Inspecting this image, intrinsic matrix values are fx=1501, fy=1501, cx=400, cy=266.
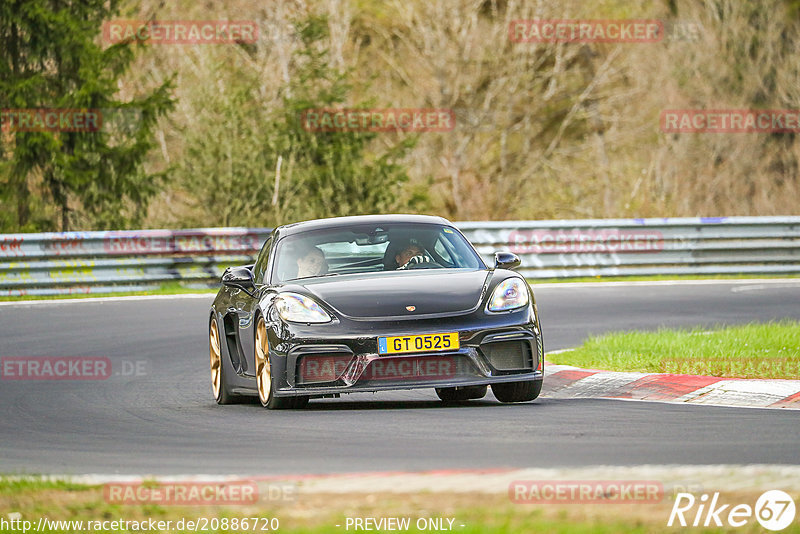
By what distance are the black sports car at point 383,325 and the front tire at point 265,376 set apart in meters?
0.01

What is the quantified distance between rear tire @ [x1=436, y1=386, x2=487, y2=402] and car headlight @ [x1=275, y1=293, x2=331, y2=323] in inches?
61.9

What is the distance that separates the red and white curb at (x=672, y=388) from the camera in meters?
9.91

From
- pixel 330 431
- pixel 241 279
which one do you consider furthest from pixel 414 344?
pixel 241 279

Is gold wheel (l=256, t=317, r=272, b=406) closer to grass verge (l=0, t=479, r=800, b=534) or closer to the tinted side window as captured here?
the tinted side window

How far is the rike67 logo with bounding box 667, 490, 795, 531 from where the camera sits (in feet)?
17.4

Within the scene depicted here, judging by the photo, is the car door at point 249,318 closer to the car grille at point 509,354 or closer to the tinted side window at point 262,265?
the tinted side window at point 262,265

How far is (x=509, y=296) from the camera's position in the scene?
32.5ft

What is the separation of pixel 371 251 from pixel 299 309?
137cm

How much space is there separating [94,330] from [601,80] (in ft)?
85.6

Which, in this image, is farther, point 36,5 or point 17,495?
point 36,5

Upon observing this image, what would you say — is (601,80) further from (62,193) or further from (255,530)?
(255,530)

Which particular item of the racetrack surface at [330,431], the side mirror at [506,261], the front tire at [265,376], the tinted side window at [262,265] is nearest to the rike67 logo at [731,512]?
the racetrack surface at [330,431]

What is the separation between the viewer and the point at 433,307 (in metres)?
9.60

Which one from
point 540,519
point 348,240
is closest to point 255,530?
point 540,519
